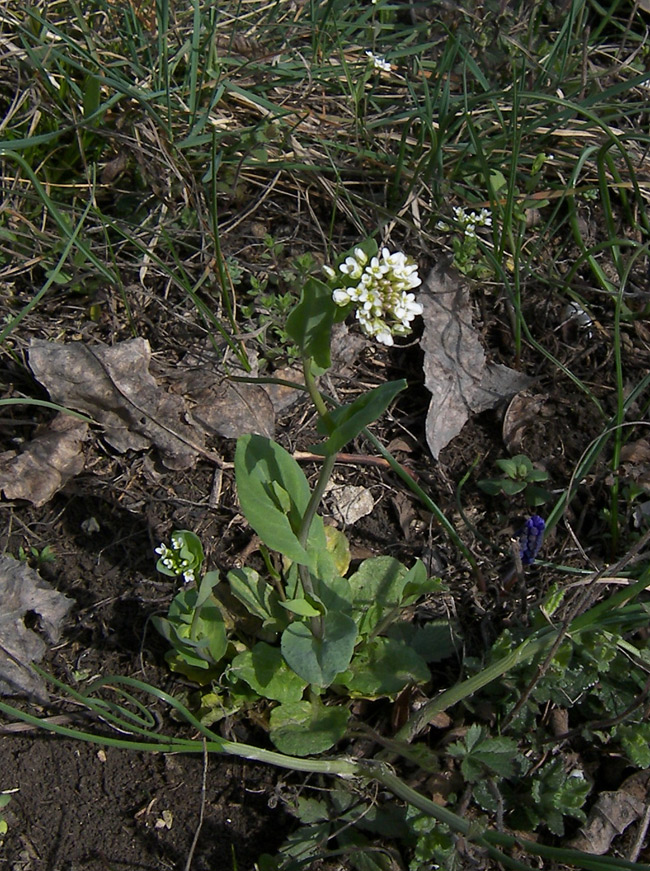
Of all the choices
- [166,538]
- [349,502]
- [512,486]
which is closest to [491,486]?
[512,486]

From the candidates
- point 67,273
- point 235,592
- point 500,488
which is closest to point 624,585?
point 500,488

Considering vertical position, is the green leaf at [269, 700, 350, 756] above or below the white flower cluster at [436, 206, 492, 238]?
below

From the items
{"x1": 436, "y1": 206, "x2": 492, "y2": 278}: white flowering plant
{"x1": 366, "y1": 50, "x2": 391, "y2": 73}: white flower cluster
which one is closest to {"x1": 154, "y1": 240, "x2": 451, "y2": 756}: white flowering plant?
{"x1": 436, "y1": 206, "x2": 492, "y2": 278}: white flowering plant

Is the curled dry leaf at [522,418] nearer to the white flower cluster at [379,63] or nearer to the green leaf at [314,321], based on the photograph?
the green leaf at [314,321]

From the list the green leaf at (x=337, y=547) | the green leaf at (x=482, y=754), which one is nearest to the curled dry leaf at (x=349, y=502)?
the green leaf at (x=337, y=547)

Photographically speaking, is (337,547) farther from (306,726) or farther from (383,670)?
(306,726)

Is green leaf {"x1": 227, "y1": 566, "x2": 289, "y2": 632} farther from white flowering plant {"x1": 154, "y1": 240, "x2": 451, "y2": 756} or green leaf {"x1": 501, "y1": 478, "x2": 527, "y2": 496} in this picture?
green leaf {"x1": 501, "y1": 478, "x2": 527, "y2": 496}
